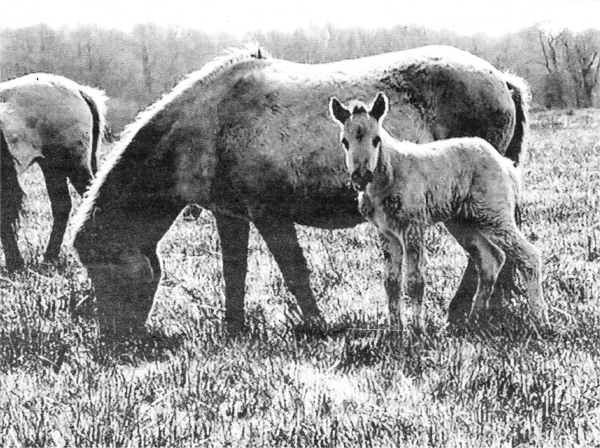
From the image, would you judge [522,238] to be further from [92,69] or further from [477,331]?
[92,69]

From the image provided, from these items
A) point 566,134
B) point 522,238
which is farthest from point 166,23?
point 566,134

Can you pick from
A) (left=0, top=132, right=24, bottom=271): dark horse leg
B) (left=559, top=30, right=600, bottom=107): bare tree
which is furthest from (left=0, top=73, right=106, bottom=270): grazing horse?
(left=559, top=30, right=600, bottom=107): bare tree

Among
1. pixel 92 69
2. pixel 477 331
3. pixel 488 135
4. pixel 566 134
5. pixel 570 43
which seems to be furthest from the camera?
pixel 566 134

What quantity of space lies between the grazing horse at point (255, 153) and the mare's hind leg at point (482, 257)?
0.21m

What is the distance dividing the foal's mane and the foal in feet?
4.95

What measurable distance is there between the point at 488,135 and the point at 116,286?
282cm

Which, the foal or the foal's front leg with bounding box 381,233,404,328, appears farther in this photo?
the foal's front leg with bounding box 381,233,404,328

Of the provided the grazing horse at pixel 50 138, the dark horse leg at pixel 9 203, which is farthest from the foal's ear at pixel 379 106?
the dark horse leg at pixel 9 203

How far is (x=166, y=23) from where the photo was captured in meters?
5.96

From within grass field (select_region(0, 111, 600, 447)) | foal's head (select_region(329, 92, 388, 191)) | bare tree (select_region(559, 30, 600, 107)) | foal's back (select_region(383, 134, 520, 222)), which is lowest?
grass field (select_region(0, 111, 600, 447))

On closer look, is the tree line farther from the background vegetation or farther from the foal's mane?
the foal's mane

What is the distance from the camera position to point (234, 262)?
608 centimetres

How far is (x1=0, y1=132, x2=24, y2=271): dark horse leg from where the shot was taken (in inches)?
305

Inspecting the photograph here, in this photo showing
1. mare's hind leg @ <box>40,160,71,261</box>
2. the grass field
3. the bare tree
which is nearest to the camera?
the grass field
